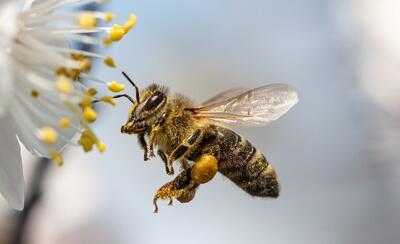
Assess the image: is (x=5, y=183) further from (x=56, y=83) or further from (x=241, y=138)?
(x=241, y=138)

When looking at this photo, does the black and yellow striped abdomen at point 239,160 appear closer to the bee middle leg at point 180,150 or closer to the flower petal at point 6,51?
the bee middle leg at point 180,150

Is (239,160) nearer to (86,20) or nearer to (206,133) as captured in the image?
(206,133)

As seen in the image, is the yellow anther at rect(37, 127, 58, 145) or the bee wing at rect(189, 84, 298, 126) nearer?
the yellow anther at rect(37, 127, 58, 145)

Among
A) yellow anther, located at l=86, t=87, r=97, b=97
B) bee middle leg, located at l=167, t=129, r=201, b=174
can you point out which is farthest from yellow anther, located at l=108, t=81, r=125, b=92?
bee middle leg, located at l=167, t=129, r=201, b=174

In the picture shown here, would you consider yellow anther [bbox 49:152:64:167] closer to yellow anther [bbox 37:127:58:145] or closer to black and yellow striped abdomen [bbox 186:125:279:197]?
yellow anther [bbox 37:127:58:145]

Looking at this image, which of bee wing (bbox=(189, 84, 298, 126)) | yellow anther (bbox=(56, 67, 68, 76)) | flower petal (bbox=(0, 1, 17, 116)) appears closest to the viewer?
flower petal (bbox=(0, 1, 17, 116))

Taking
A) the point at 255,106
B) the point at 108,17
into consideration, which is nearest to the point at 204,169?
the point at 255,106

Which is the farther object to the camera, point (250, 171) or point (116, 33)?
point (250, 171)
